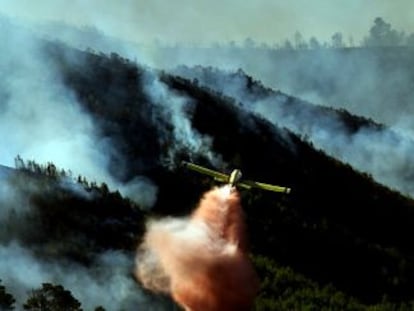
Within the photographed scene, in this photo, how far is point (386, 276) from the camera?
159 meters

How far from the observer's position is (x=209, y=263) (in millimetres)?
115500

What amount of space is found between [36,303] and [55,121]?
207 feet

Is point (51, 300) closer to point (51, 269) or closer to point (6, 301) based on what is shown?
point (6, 301)

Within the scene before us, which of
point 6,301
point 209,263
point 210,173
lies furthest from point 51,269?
point 210,173

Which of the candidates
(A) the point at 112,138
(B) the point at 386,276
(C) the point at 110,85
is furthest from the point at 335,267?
(C) the point at 110,85

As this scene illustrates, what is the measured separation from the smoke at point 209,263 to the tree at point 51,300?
1139 centimetres

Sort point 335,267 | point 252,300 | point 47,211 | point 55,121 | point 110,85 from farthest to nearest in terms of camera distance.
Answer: point 110,85 → point 55,121 → point 335,267 → point 47,211 → point 252,300

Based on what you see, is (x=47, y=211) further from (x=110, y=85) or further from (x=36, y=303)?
(x=110, y=85)

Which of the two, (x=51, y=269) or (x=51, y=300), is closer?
(x=51, y=300)

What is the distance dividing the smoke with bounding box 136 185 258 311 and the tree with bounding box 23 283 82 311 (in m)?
11.4

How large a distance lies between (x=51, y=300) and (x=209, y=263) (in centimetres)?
1585

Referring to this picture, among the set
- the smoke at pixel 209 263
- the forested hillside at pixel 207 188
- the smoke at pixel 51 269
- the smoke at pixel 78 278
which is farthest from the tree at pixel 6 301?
the smoke at pixel 209 263

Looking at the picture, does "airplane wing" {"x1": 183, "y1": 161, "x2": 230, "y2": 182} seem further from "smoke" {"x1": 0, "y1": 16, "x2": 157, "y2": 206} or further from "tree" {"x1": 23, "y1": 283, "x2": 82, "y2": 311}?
"smoke" {"x1": 0, "y1": 16, "x2": 157, "y2": 206}

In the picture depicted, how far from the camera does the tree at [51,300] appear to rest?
109 m
